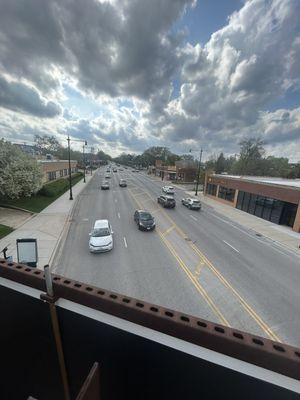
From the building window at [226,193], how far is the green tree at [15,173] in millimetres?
25960

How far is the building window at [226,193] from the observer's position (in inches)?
A: 1208

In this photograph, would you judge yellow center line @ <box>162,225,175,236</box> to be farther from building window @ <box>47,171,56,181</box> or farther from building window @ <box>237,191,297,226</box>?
building window @ <box>47,171,56,181</box>

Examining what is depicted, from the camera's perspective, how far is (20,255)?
8453 millimetres

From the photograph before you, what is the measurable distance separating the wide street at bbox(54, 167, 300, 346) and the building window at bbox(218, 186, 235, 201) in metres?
13.0

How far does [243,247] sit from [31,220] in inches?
697

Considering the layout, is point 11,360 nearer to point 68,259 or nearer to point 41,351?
point 41,351

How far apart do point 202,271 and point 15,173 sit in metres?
18.9

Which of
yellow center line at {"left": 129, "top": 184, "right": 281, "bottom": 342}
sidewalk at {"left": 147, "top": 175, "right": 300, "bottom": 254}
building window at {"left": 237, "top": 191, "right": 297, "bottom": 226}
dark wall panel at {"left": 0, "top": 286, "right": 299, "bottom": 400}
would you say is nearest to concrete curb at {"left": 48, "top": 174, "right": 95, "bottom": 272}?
yellow center line at {"left": 129, "top": 184, "right": 281, "bottom": 342}

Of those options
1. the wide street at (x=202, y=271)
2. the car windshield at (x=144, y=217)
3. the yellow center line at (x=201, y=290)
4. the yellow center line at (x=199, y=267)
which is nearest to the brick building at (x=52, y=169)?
the wide street at (x=202, y=271)

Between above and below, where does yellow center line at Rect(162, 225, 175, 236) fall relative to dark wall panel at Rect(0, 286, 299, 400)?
below

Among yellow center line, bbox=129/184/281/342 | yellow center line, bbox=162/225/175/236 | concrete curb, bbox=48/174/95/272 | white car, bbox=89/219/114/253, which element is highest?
white car, bbox=89/219/114/253

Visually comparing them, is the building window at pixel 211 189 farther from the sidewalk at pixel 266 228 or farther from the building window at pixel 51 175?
the building window at pixel 51 175

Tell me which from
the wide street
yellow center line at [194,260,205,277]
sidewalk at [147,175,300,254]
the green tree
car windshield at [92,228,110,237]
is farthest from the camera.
→ the green tree

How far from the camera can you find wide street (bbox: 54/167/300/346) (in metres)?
8.13
